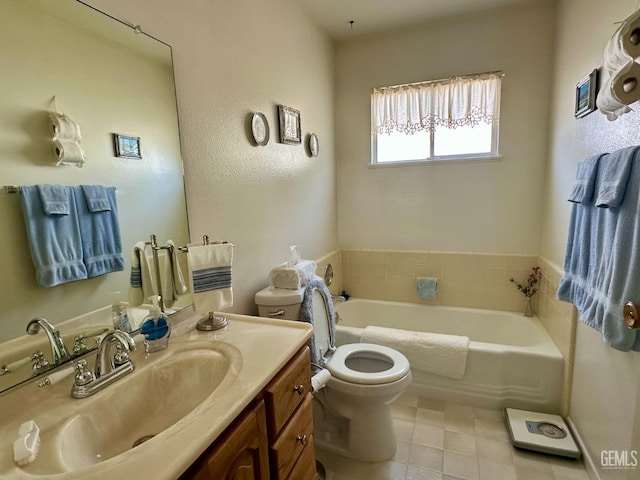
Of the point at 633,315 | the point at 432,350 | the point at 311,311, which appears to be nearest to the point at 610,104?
the point at 633,315

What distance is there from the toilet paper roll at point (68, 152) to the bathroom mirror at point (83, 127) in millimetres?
16

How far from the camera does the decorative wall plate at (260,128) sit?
5.90 ft

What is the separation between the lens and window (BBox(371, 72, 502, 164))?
2.62 meters

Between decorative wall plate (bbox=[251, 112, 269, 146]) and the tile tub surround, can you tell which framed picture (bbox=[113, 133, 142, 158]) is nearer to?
decorative wall plate (bbox=[251, 112, 269, 146])

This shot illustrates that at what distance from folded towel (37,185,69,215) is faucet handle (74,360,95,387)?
→ 0.44 metres

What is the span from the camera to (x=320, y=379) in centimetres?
160

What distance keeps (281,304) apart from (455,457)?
50.1 inches

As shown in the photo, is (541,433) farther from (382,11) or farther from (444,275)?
(382,11)

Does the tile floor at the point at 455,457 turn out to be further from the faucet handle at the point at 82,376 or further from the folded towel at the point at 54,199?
the folded towel at the point at 54,199

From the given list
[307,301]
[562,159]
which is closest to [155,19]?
[307,301]

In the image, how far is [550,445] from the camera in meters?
1.77

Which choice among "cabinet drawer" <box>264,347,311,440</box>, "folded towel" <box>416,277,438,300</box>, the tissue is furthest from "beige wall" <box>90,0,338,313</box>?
"folded towel" <box>416,277,438,300</box>

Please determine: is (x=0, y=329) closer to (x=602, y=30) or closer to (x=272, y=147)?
(x=272, y=147)

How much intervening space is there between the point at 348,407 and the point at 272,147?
157 cm
